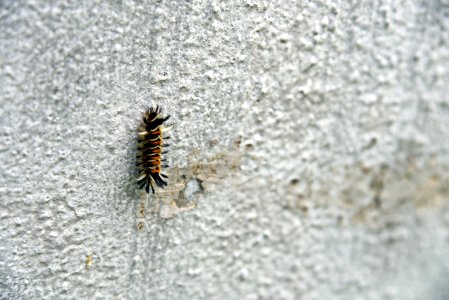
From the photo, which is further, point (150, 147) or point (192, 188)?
point (192, 188)

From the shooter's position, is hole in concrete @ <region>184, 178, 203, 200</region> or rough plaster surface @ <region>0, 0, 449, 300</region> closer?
rough plaster surface @ <region>0, 0, 449, 300</region>

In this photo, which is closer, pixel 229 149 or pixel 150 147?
pixel 150 147

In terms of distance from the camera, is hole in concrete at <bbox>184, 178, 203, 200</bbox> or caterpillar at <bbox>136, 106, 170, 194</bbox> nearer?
caterpillar at <bbox>136, 106, 170, 194</bbox>

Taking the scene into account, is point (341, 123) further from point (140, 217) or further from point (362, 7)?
point (140, 217)
